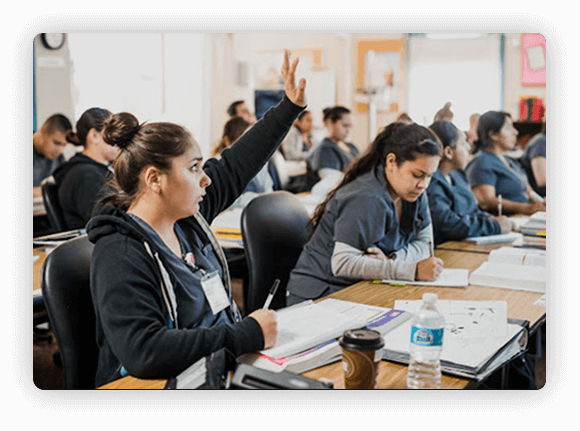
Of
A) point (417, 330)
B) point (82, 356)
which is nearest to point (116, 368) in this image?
point (82, 356)

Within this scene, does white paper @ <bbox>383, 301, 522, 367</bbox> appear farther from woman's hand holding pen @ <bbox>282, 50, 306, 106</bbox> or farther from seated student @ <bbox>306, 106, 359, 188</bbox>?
seated student @ <bbox>306, 106, 359, 188</bbox>

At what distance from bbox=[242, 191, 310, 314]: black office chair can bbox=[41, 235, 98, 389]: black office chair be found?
0.90m

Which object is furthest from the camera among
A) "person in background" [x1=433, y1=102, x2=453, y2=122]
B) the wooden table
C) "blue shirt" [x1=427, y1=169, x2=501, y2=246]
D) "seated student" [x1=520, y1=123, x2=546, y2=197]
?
"seated student" [x1=520, y1=123, x2=546, y2=197]

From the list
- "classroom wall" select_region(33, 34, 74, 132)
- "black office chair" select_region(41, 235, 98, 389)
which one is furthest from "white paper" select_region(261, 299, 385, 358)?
"classroom wall" select_region(33, 34, 74, 132)

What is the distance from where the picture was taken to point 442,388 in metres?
1.18

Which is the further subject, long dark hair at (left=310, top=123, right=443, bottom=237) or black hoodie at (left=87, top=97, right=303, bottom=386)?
long dark hair at (left=310, top=123, right=443, bottom=237)

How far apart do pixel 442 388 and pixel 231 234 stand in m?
1.84

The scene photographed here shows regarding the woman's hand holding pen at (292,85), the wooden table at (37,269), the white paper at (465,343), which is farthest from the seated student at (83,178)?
the white paper at (465,343)

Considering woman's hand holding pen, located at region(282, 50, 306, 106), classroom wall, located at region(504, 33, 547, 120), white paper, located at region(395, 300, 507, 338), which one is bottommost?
white paper, located at region(395, 300, 507, 338)

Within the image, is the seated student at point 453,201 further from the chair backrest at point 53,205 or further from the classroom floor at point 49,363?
the chair backrest at point 53,205

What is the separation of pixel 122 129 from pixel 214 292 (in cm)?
44

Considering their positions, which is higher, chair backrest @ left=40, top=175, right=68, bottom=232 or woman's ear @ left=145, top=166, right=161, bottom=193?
woman's ear @ left=145, top=166, right=161, bottom=193

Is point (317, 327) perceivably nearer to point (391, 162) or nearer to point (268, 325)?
point (268, 325)

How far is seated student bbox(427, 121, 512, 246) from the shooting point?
2.91 m
